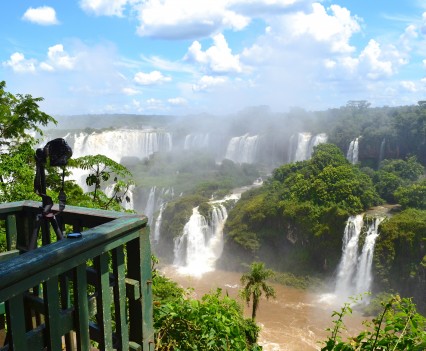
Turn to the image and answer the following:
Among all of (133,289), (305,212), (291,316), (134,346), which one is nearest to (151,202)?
(305,212)

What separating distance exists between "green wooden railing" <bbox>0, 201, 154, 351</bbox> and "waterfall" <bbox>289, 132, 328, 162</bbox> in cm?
5312

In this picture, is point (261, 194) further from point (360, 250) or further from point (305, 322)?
point (305, 322)

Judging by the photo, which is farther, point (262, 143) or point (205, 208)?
point (262, 143)

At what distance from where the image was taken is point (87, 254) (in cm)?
227

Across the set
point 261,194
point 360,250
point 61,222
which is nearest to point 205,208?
point 261,194

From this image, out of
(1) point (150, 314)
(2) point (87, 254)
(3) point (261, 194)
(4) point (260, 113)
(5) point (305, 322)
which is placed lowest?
(5) point (305, 322)

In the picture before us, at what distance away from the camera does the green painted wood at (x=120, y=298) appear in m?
2.59

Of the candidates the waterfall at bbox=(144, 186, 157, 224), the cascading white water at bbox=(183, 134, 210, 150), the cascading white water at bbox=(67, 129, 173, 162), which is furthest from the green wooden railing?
the cascading white water at bbox=(183, 134, 210, 150)

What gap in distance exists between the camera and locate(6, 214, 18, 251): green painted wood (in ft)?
11.0

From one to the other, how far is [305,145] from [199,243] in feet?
80.8

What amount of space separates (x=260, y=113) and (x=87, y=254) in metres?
76.8

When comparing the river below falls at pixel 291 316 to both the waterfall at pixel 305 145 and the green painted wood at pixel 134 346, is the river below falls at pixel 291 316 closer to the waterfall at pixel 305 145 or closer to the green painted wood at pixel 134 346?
the green painted wood at pixel 134 346

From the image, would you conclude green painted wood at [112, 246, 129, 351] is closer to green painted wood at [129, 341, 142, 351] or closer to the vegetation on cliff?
green painted wood at [129, 341, 142, 351]

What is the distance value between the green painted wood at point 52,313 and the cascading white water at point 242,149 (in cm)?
6156
